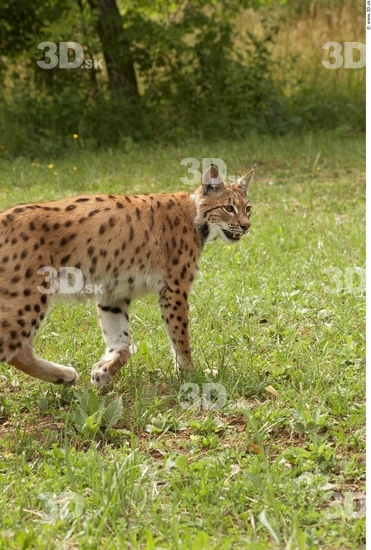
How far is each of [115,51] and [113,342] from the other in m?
8.50

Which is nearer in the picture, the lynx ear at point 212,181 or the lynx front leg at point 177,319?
the lynx front leg at point 177,319

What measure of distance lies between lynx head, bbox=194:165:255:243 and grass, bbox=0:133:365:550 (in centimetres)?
74

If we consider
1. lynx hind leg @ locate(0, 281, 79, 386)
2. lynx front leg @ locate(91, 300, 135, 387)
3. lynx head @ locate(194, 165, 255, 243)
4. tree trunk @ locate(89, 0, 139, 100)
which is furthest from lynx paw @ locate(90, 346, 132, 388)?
tree trunk @ locate(89, 0, 139, 100)

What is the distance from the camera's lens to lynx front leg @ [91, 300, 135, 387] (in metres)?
5.51

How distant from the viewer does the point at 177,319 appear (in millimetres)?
5758

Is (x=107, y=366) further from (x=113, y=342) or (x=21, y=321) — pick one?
(x=21, y=321)

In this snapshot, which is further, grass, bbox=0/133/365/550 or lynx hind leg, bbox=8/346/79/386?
lynx hind leg, bbox=8/346/79/386

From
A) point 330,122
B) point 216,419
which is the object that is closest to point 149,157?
point 330,122

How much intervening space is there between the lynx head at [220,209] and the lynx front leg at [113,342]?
2.44 ft

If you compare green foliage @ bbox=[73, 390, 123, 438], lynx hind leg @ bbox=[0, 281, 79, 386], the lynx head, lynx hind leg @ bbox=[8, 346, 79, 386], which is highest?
the lynx head

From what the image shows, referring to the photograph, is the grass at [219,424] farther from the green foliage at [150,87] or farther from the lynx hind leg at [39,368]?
the green foliage at [150,87]

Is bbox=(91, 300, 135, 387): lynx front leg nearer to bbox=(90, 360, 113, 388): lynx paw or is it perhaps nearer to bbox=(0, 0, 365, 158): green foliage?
bbox=(90, 360, 113, 388): lynx paw

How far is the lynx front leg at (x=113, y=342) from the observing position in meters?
5.51

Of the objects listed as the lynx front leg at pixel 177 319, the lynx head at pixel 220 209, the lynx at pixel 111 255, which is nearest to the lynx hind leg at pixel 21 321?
the lynx at pixel 111 255
